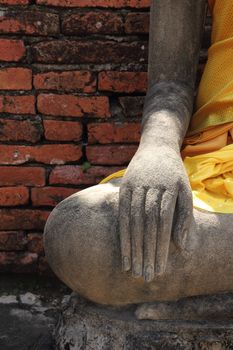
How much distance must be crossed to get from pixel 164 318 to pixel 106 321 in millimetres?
152

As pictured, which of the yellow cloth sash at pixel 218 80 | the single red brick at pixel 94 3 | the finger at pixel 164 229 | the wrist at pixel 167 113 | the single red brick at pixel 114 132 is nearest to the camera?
the finger at pixel 164 229

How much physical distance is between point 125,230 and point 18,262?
1.18m

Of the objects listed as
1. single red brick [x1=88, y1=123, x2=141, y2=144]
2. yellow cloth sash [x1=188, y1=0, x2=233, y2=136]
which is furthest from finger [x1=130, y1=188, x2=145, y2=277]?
single red brick [x1=88, y1=123, x2=141, y2=144]

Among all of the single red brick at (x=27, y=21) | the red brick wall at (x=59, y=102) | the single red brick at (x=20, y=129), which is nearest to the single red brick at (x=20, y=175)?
the red brick wall at (x=59, y=102)

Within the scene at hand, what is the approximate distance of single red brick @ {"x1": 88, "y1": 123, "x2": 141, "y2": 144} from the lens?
2449 millimetres

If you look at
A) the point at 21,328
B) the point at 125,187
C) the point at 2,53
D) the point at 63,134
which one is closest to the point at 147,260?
the point at 125,187

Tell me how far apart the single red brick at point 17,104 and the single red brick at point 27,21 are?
0.25 m

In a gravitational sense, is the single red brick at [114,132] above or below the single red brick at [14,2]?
below

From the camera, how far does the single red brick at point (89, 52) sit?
2.39 meters

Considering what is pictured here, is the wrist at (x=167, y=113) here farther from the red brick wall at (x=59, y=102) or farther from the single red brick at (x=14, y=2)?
the single red brick at (x=14, y=2)

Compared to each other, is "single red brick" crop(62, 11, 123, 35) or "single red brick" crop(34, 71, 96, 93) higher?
"single red brick" crop(62, 11, 123, 35)

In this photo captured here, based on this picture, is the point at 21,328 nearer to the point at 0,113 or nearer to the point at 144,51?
the point at 0,113

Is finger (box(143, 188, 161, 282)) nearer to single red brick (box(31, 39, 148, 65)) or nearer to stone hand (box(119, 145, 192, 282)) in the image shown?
stone hand (box(119, 145, 192, 282))

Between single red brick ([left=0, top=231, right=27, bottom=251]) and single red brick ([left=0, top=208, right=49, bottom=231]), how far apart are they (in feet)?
0.07
